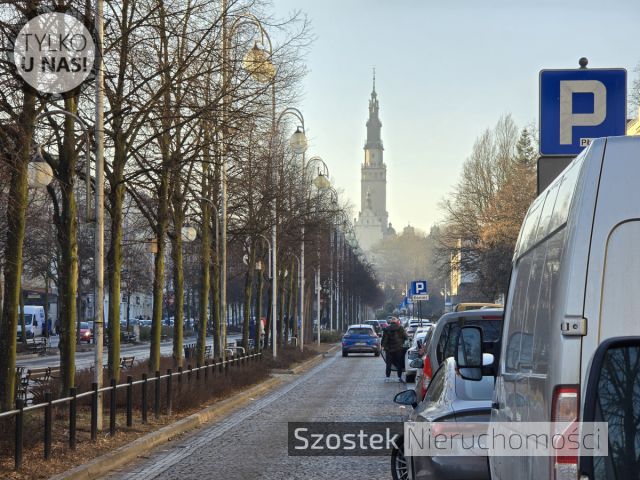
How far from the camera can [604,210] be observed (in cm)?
464

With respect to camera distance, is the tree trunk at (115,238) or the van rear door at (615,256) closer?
the van rear door at (615,256)

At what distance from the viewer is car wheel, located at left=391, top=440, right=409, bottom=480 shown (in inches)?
440

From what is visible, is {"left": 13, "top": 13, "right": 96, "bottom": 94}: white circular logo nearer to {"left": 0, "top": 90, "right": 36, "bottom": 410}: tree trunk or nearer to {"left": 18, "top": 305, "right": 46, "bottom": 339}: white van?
{"left": 0, "top": 90, "right": 36, "bottom": 410}: tree trunk

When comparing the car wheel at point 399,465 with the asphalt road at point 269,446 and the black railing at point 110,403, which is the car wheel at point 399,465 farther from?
the black railing at point 110,403

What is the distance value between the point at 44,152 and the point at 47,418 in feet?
24.2

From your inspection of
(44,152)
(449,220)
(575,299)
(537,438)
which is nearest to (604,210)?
(575,299)

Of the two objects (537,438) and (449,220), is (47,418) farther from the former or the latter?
(449,220)

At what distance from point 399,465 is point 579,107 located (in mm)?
4214

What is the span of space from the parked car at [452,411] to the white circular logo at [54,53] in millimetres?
6976

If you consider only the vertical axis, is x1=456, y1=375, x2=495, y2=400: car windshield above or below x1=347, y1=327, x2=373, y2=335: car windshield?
above

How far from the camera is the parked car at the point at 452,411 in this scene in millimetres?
8891

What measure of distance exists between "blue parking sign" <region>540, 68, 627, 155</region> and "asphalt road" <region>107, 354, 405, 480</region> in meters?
4.20

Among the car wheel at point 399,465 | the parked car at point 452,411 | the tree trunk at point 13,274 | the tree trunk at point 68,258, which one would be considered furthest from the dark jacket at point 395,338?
the parked car at point 452,411

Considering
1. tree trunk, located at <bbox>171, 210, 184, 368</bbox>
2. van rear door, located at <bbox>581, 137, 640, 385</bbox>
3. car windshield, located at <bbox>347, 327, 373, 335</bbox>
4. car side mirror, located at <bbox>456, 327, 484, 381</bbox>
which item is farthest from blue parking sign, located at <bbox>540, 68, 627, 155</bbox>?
car windshield, located at <bbox>347, 327, 373, 335</bbox>
